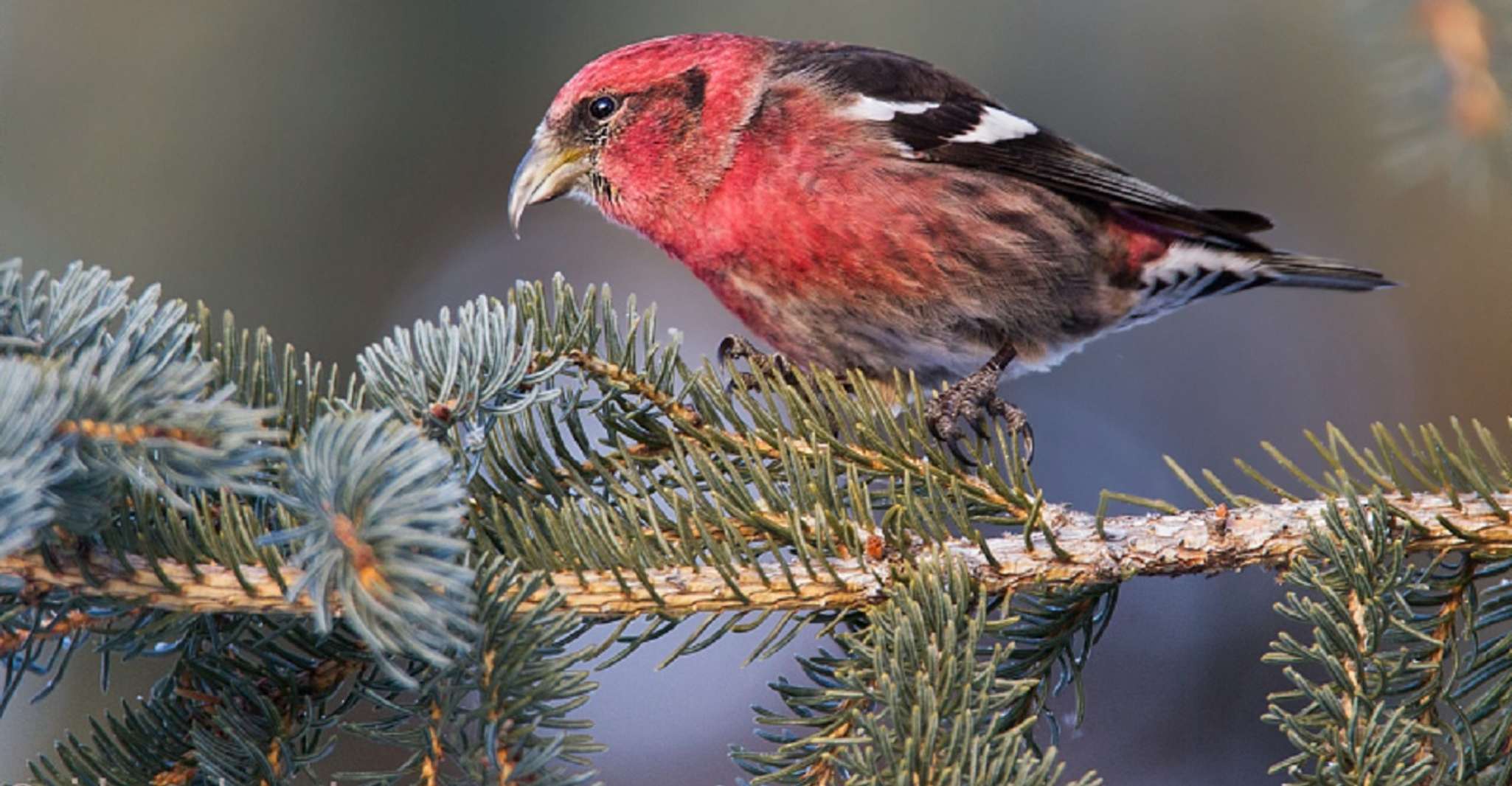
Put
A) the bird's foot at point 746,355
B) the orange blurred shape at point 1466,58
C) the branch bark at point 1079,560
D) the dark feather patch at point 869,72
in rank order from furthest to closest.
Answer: the dark feather patch at point 869,72 → the bird's foot at point 746,355 → the orange blurred shape at point 1466,58 → the branch bark at point 1079,560

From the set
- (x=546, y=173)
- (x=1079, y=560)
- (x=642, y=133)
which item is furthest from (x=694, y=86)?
(x=1079, y=560)

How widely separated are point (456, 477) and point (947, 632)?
35 cm

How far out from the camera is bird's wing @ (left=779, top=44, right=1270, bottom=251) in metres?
2.09

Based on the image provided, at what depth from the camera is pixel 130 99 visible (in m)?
2.28

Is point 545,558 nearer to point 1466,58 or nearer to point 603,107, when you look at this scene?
point 603,107

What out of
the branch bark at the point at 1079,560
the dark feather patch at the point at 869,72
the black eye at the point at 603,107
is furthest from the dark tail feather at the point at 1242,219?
the branch bark at the point at 1079,560

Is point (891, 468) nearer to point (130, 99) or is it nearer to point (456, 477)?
point (456, 477)

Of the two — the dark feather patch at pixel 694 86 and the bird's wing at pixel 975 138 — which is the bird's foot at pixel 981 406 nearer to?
the bird's wing at pixel 975 138

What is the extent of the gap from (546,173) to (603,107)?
0.47 ft

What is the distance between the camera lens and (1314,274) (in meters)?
2.14

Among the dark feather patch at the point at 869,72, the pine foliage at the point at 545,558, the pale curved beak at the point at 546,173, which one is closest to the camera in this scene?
the pine foliage at the point at 545,558

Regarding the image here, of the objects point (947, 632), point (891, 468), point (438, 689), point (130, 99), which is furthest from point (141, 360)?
point (130, 99)

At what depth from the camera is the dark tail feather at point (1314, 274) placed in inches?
82.5

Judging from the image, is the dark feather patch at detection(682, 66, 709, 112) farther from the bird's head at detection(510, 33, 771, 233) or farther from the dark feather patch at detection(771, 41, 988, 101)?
the dark feather patch at detection(771, 41, 988, 101)
